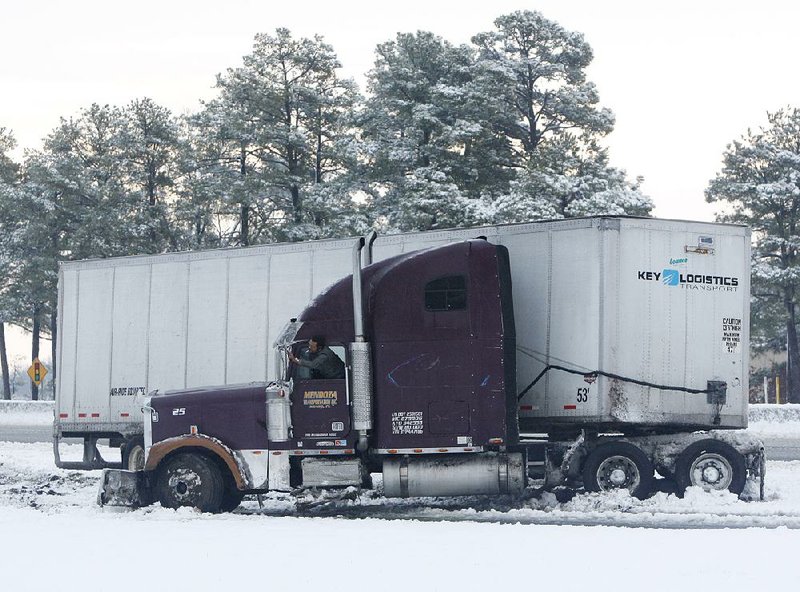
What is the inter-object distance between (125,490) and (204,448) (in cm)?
126

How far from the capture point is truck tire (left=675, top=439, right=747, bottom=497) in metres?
18.0

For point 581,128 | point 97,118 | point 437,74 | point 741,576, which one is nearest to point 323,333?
point 741,576

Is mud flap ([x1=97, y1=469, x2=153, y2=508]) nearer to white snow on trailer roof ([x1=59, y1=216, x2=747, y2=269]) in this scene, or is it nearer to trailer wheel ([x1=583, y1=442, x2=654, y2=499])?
white snow on trailer roof ([x1=59, y1=216, x2=747, y2=269])

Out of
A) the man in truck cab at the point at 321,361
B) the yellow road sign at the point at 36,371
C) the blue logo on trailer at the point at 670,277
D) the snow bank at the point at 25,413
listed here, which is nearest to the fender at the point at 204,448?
the man in truck cab at the point at 321,361

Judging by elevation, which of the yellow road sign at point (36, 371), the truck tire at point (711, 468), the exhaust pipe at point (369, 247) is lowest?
the truck tire at point (711, 468)

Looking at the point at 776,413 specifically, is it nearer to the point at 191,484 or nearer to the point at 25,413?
the point at 191,484

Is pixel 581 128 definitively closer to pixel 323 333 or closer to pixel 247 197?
pixel 247 197

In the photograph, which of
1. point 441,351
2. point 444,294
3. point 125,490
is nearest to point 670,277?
point 444,294

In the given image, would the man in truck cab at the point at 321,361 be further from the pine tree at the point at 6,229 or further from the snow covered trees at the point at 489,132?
the pine tree at the point at 6,229

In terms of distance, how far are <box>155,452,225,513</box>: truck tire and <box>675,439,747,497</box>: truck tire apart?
258 inches

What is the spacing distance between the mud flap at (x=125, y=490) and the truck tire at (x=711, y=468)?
759cm

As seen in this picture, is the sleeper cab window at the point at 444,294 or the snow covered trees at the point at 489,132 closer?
the sleeper cab window at the point at 444,294

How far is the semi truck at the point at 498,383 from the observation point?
56.5 feet

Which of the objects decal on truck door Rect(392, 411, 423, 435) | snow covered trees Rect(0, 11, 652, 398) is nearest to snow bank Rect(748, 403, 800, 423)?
snow covered trees Rect(0, 11, 652, 398)
